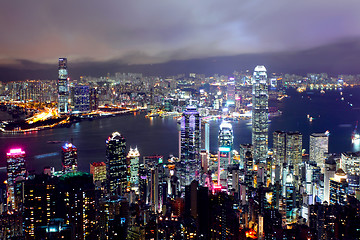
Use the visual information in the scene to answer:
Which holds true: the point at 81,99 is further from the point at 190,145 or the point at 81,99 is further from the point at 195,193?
the point at 195,193

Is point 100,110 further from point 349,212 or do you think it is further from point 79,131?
point 349,212

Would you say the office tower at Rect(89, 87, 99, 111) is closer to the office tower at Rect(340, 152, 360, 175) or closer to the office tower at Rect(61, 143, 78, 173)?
the office tower at Rect(61, 143, 78, 173)

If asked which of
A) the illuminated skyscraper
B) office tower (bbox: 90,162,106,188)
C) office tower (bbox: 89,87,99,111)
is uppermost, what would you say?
office tower (bbox: 89,87,99,111)

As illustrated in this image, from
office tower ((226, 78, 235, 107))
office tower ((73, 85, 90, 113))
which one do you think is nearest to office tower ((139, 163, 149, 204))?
office tower ((226, 78, 235, 107))

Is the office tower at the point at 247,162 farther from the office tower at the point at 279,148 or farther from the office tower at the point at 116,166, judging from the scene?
the office tower at the point at 116,166

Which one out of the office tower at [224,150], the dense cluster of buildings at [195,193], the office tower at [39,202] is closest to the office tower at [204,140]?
the dense cluster of buildings at [195,193]
